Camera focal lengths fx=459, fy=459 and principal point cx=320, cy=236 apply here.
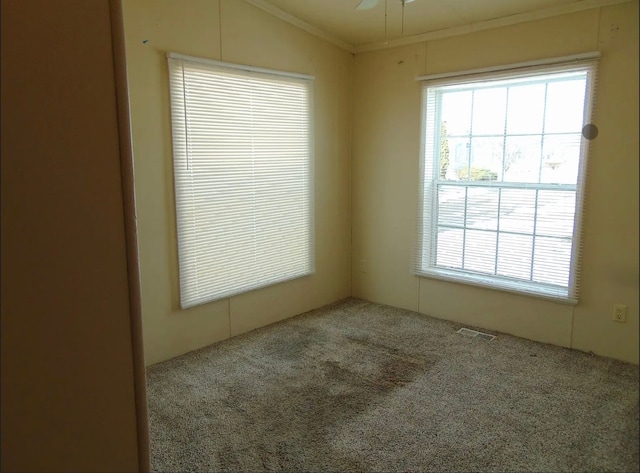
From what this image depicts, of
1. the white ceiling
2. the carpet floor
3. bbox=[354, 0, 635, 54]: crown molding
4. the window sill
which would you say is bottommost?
the carpet floor

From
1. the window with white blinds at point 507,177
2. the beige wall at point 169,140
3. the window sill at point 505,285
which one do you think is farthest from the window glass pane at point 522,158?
the beige wall at point 169,140

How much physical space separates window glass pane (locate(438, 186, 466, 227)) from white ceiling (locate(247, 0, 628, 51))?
1.20 m

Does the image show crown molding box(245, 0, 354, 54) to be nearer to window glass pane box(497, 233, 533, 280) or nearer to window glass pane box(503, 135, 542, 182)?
window glass pane box(503, 135, 542, 182)

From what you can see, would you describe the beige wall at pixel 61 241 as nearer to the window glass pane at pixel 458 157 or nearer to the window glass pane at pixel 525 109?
the window glass pane at pixel 525 109

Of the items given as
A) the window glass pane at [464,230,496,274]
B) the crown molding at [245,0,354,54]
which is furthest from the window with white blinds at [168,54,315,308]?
the window glass pane at [464,230,496,274]

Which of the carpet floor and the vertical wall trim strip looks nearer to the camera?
the vertical wall trim strip

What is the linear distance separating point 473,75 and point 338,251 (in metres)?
1.88

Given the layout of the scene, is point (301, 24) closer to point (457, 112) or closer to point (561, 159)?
point (457, 112)

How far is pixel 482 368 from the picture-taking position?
114 inches

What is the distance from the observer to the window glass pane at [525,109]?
10.4 feet

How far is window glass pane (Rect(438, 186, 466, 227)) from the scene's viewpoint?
370 centimetres

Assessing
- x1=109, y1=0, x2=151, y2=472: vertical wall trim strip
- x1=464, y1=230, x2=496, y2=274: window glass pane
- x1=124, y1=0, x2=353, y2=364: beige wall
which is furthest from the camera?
x1=464, y1=230, x2=496, y2=274: window glass pane

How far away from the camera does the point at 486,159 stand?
3523mm

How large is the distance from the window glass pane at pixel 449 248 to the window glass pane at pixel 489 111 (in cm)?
82
